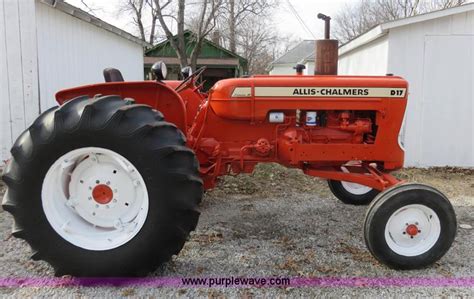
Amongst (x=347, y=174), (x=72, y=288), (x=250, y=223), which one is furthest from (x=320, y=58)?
(x=72, y=288)

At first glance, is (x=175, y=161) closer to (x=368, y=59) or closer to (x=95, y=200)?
(x=95, y=200)

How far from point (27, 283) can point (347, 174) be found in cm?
252

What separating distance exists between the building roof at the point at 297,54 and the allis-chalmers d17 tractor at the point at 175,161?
32.5 m

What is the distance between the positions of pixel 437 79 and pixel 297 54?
31.5 m

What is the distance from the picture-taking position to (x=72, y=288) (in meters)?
2.78

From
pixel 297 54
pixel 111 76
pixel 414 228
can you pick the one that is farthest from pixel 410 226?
pixel 297 54

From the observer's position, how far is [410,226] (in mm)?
3037

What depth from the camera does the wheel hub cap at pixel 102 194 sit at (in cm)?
291

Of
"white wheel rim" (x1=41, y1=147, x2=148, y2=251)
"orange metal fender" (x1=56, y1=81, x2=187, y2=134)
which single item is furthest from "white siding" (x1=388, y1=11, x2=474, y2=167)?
"white wheel rim" (x1=41, y1=147, x2=148, y2=251)

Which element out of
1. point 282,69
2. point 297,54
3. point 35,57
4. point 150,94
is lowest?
point 150,94

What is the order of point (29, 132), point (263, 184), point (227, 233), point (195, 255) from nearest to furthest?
point (29, 132) → point (195, 255) → point (227, 233) → point (263, 184)

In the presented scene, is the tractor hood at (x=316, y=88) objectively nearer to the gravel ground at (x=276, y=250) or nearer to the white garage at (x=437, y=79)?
the gravel ground at (x=276, y=250)

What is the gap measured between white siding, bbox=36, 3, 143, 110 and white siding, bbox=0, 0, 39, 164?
13.0 inches

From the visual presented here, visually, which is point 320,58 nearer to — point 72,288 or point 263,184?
point 263,184
